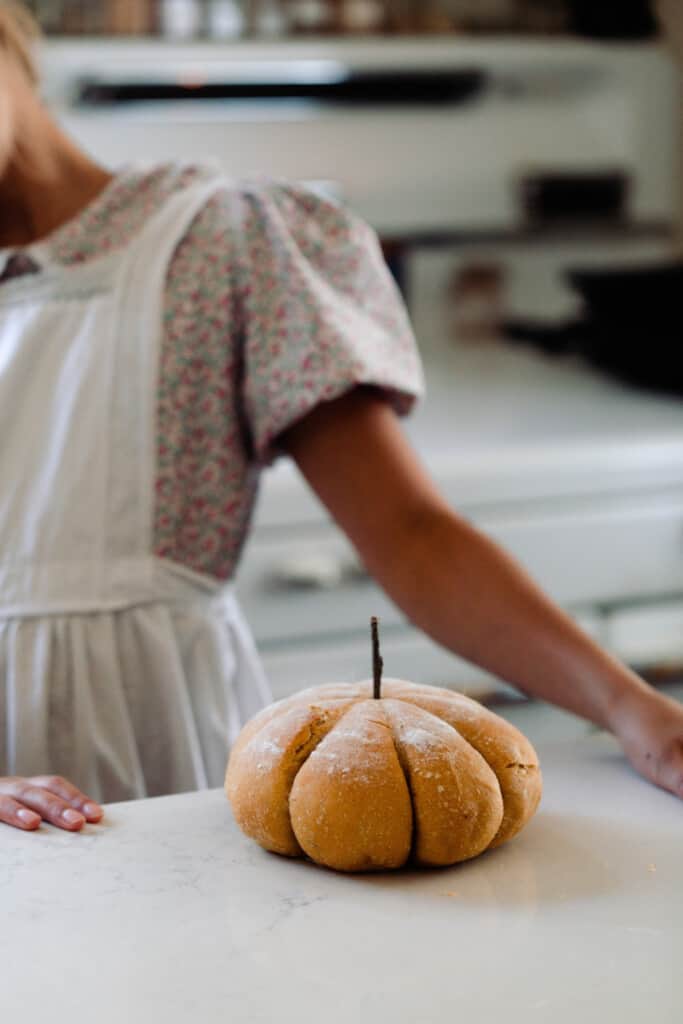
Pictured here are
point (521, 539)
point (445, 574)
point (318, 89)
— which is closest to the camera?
point (445, 574)

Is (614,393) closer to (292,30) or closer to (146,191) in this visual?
(292,30)

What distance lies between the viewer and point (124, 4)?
2.15 metres

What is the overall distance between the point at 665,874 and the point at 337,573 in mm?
1193

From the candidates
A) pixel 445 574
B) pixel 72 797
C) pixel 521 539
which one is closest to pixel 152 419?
pixel 445 574

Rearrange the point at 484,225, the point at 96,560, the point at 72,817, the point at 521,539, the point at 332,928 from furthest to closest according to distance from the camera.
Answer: the point at 484,225 → the point at 521,539 → the point at 96,560 → the point at 72,817 → the point at 332,928

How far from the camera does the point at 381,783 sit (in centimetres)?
60

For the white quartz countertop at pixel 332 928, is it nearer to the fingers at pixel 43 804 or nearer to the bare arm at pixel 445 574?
the fingers at pixel 43 804

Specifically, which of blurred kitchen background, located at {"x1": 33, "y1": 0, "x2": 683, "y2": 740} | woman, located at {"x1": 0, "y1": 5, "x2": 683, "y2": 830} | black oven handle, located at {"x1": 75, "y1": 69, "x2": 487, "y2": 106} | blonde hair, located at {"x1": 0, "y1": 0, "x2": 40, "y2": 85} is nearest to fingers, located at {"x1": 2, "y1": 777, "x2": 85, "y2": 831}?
woman, located at {"x1": 0, "y1": 5, "x2": 683, "y2": 830}

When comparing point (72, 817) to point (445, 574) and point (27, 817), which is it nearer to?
point (27, 817)

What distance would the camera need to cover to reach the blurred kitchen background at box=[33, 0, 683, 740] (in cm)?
183

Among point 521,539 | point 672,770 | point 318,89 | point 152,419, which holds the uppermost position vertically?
point 318,89

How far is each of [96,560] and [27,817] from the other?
357mm

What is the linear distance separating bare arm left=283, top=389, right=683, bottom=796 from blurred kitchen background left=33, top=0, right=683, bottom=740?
0.75m

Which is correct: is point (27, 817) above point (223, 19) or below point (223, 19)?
below
